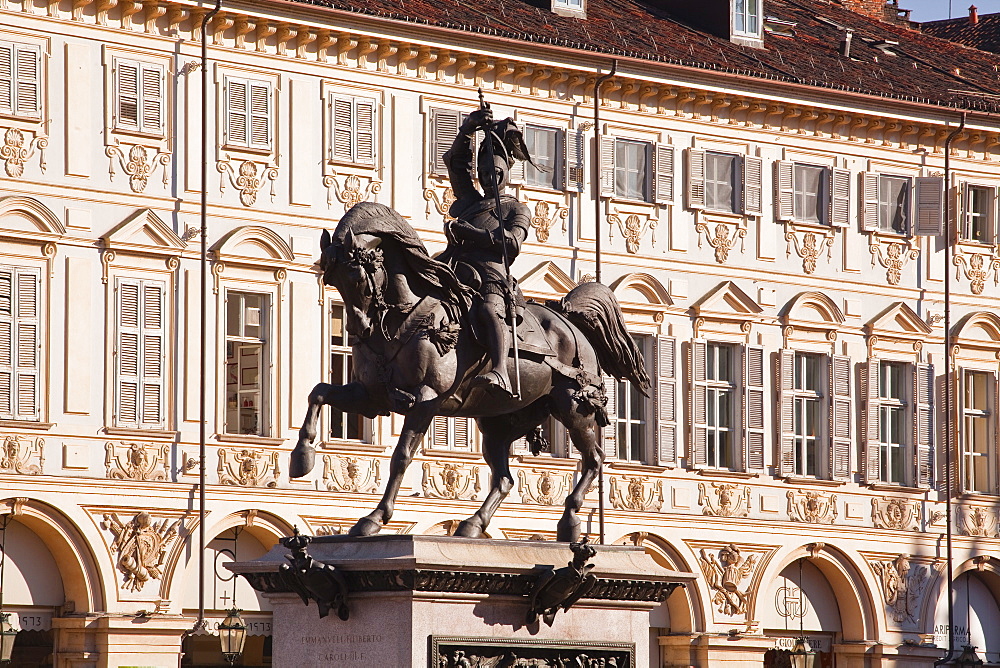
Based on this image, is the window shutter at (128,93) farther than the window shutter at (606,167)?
No

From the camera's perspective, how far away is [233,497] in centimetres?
3491

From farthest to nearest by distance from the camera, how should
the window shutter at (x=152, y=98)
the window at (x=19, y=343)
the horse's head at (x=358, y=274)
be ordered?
the window shutter at (x=152, y=98) → the window at (x=19, y=343) → the horse's head at (x=358, y=274)

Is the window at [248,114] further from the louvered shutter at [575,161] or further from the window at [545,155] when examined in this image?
the louvered shutter at [575,161]

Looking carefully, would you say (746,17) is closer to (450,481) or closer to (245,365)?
(450,481)

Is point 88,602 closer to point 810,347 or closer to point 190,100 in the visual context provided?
point 190,100

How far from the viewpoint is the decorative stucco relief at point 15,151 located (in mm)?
33688

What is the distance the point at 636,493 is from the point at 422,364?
21.4 meters

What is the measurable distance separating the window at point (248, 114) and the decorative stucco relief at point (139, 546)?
5456 millimetres

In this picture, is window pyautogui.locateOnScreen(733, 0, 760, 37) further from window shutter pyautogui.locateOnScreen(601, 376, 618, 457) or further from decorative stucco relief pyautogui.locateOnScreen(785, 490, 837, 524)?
decorative stucco relief pyautogui.locateOnScreen(785, 490, 837, 524)

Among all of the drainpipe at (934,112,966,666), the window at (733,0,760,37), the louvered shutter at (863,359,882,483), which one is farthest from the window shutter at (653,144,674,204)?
the drainpipe at (934,112,966,666)

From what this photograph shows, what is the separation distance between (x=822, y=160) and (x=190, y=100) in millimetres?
11568

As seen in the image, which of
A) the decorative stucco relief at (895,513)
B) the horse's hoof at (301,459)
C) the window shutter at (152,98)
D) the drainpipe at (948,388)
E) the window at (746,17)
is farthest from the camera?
the window at (746,17)

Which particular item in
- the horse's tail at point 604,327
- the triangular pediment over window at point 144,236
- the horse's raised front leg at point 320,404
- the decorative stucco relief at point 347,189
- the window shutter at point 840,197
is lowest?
the horse's raised front leg at point 320,404

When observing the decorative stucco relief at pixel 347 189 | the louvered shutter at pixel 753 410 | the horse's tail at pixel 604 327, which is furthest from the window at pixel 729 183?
the horse's tail at pixel 604 327
